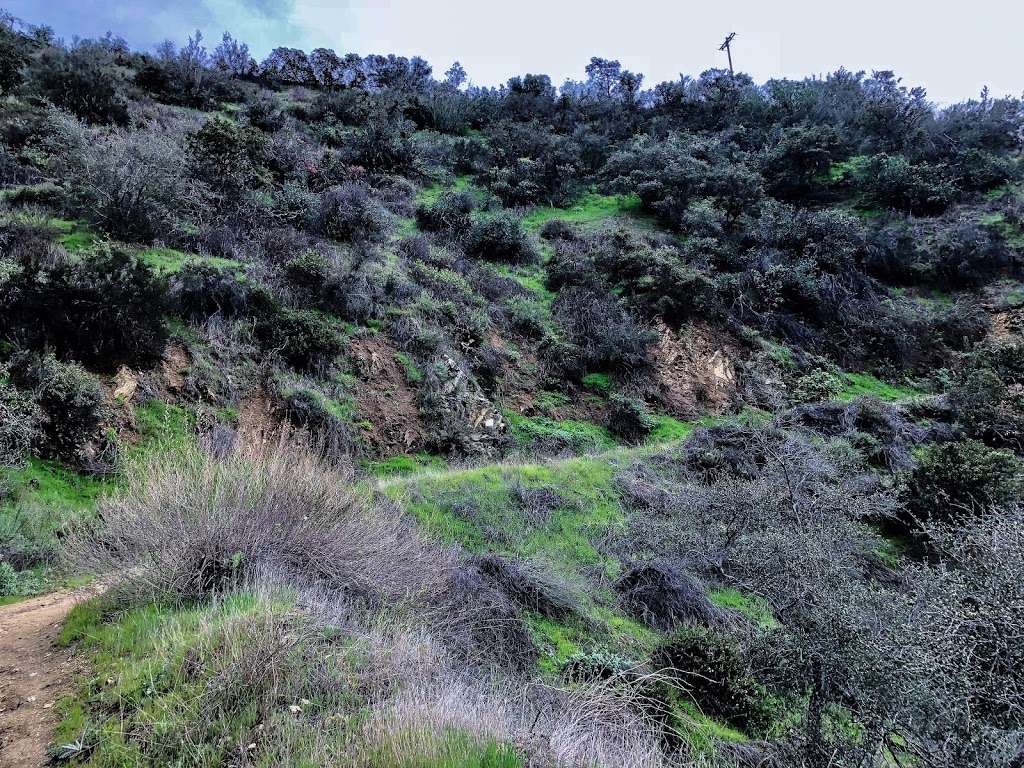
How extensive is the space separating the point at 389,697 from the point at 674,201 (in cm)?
2345

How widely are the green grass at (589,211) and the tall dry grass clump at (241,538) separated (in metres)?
18.6

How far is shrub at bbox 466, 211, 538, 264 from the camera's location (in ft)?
61.4

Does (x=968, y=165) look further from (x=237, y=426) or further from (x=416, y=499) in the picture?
(x=237, y=426)

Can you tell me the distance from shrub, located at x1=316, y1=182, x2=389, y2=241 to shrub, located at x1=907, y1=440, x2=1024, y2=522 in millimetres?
15387

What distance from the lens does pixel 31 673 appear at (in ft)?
11.7

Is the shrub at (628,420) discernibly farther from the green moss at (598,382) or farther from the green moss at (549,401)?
the green moss at (549,401)

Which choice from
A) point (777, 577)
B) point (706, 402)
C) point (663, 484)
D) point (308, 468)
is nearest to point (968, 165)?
point (706, 402)

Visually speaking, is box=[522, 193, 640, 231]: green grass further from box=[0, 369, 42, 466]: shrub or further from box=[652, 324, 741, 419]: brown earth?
box=[0, 369, 42, 466]: shrub

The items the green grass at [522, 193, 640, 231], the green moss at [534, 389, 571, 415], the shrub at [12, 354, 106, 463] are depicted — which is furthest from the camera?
the green grass at [522, 193, 640, 231]

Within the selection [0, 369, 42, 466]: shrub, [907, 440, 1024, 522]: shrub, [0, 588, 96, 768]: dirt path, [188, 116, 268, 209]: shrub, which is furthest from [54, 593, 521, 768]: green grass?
[188, 116, 268, 209]: shrub

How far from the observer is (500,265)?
Result: 18562 millimetres

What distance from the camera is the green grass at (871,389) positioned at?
15.7 meters

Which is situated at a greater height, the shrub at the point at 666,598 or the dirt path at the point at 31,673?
the dirt path at the point at 31,673

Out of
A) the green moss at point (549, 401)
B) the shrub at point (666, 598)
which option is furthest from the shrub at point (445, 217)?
the shrub at point (666, 598)
